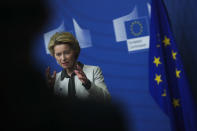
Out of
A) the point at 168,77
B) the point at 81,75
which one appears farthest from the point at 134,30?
the point at 81,75

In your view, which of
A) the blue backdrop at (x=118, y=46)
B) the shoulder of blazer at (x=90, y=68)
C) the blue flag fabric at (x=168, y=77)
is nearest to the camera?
the blue flag fabric at (x=168, y=77)

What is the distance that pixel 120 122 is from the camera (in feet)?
2.14

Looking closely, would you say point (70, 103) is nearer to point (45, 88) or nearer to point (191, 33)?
point (45, 88)

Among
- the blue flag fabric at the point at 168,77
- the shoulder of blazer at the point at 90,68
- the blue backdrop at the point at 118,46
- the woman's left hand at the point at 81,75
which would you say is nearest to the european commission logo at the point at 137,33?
the blue backdrop at the point at 118,46

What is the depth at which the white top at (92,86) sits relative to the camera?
2.27 meters

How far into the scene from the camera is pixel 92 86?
7.49ft

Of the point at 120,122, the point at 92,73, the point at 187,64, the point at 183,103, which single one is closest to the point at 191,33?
the point at 187,64

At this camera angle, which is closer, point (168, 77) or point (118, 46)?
point (168, 77)

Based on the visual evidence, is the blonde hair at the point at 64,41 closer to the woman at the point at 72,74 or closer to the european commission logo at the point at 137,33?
the woman at the point at 72,74

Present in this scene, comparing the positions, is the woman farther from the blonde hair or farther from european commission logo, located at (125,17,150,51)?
european commission logo, located at (125,17,150,51)

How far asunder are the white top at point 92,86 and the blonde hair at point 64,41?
0.72 feet

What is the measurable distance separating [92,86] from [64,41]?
1.74ft

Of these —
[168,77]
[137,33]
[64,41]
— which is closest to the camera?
[168,77]

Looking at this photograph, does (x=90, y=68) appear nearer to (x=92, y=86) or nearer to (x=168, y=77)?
(x=92, y=86)
